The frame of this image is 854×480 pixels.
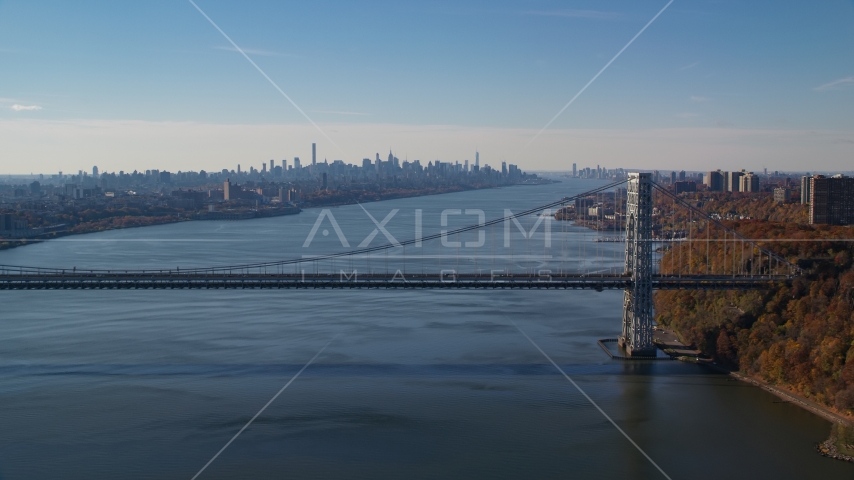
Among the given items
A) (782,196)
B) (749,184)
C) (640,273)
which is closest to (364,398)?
(640,273)

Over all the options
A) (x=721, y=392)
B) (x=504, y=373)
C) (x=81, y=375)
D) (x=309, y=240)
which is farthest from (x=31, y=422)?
(x=309, y=240)

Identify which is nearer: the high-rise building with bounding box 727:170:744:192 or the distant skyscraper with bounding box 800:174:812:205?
the distant skyscraper with bounding box 800:174:812:205

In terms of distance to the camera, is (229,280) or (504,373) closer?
(504,373)

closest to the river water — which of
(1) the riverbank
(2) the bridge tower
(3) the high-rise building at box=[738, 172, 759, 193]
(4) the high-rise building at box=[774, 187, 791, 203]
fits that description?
(1) the riverbank

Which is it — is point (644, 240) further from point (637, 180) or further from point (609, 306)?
point (609, 306)

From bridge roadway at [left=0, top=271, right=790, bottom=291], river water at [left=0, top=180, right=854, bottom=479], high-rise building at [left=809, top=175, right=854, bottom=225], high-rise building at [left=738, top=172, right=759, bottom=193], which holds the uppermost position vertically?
high-rise building at [left=738, top=172, right=759, bottom=193]

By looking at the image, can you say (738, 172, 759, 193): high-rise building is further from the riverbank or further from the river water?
the riverbank

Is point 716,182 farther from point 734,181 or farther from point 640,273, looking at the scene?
point 640,273
